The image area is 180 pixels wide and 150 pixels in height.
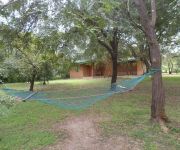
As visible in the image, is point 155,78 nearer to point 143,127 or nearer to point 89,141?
point 143,127

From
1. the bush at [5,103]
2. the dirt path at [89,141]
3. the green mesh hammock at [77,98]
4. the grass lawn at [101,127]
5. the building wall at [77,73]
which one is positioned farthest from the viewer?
the building wall at [77,73]

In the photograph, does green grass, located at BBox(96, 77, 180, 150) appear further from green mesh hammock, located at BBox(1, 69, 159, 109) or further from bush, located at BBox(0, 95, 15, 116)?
bush, located at BBox(0, 95, 15, 116)

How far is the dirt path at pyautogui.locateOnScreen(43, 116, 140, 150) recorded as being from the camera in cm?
479

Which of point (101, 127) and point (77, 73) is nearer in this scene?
point (101, 127)

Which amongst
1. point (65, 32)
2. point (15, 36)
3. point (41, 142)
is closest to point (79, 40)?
point (65, 32)

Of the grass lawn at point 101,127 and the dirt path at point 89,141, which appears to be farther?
the grass lawn at point 101,127

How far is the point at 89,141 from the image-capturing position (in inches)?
199

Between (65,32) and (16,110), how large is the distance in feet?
11.6

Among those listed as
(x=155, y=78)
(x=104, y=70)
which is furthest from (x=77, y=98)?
(x=104, y=70)

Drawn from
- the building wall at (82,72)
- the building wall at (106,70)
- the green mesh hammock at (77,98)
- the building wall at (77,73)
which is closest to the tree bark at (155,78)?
the green mesh hammock at (77,98)

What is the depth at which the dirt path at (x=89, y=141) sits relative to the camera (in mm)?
4793

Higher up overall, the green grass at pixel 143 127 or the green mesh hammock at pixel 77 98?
the green mesh hammock at pixel 77 98

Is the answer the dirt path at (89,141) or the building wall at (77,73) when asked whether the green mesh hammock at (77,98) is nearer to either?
the dirt path at (89,141)

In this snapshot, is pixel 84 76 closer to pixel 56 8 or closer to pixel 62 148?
pixel 56 8
